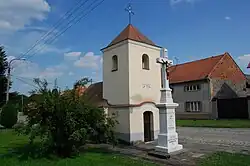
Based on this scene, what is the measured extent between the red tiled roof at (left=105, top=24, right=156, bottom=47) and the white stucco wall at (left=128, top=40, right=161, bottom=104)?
1.02 ft

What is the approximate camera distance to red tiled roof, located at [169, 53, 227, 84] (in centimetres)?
3183

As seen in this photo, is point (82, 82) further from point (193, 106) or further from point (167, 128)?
point (193, 106)

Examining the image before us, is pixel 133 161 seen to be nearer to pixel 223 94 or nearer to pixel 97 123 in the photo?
pixel 97 123

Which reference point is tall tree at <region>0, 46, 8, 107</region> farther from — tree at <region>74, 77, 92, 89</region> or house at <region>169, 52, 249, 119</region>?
tree at <region>74, 77, 92, 89</region>

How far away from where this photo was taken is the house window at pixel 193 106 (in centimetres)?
3142

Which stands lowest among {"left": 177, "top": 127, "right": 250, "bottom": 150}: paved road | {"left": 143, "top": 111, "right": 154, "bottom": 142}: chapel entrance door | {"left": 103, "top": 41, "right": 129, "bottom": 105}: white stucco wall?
{"left": 177, "top": 127, "right": 250, "bottom": 150}: paved road

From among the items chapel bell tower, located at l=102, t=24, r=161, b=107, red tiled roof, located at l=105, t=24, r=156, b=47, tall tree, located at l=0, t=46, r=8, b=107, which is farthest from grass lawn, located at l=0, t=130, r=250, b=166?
tall tree, located at l=0, t=46, r=8, b=107

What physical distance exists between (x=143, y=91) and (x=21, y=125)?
6591mm

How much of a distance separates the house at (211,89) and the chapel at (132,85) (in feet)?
58.2

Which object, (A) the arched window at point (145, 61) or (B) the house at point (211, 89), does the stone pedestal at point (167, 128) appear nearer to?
(A) the arched window at point (145, 61)

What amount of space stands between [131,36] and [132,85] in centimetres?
276

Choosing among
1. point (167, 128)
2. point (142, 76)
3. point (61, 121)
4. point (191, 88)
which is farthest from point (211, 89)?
point (61, 121)

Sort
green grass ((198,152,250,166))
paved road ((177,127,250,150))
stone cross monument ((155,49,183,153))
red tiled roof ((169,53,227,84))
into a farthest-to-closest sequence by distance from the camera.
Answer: red tiled roof ((169,53,227,84)) < paved road ((177,127,250,150)) < stone cross monument ((155,49,183,153)) < green grass ((198,152,250,166))

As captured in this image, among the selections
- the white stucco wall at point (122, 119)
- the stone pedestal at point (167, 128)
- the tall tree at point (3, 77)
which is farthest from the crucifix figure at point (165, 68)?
the tall tree at point (3, 77)
